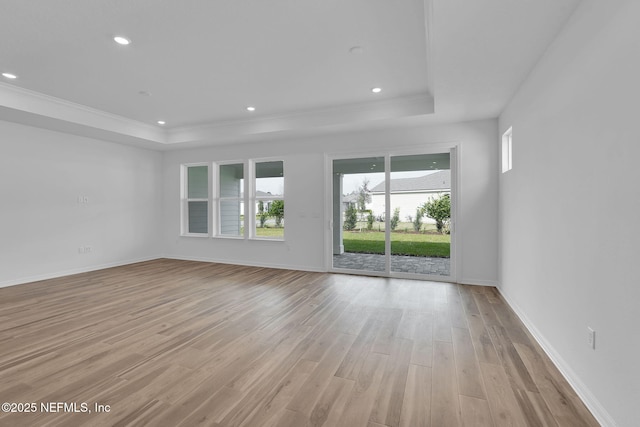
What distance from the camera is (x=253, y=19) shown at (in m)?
2.65

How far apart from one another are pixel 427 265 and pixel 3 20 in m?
6.30

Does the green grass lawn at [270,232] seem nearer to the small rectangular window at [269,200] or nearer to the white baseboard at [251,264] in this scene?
the small rectangular window at [269,200]

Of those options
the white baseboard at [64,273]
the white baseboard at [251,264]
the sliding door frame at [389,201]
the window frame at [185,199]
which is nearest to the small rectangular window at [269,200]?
the white baseboard at [251,264]

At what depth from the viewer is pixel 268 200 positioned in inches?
253

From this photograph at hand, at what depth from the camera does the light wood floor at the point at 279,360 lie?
177 cm

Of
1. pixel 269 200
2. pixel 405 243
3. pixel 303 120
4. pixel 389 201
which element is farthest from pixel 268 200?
A: pixel 405 243

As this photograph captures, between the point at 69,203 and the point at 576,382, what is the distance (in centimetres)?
746

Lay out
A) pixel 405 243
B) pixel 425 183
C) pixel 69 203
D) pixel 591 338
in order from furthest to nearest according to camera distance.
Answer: pixel 69 203 → pixel 405 243 → pixel 425 183 → pixel 591 338

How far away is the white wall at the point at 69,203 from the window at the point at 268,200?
8.96 feet

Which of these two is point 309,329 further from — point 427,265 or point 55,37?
point 55,37

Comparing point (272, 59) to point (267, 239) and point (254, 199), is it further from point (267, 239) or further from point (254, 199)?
point (267, 239)

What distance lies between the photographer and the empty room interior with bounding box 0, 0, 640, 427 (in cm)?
Result: 180

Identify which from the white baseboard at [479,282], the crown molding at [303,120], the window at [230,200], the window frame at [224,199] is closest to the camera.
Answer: the crown molding at [303,120]

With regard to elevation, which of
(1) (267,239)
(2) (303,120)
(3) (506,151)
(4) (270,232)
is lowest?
(1) (267,239)
